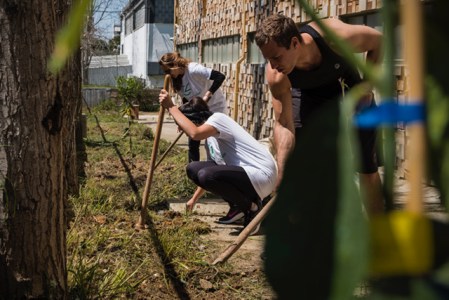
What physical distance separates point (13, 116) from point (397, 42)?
2213 mm

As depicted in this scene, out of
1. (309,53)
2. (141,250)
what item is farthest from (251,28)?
(309,53)

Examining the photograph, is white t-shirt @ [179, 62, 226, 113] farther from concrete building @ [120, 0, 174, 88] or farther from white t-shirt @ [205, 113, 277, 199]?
concrete building @ [120, 0, 174, 88]

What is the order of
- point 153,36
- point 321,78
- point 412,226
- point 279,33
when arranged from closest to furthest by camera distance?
point 412,226 → point 279,33 → point 321,78 → point 153,36

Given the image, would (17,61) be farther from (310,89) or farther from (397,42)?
(397,42)

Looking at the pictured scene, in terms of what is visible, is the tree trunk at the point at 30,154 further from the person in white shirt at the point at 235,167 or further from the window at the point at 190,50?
the window at the point at 190,50

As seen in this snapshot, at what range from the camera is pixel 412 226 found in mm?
241

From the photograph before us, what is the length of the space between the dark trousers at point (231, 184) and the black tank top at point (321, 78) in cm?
92

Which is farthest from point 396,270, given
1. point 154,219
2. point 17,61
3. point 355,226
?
point 154,219

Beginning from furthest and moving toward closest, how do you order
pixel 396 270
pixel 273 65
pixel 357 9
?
pixel 357 9 → pixel 273 65 → pixel 396 270

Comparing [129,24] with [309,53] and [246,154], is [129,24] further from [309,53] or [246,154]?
[309,53]

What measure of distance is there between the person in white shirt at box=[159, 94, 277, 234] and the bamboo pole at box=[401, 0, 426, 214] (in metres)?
4.22

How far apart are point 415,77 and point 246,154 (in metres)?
4.37

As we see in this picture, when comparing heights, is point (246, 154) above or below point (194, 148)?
above

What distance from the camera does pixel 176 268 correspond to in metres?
3.72
